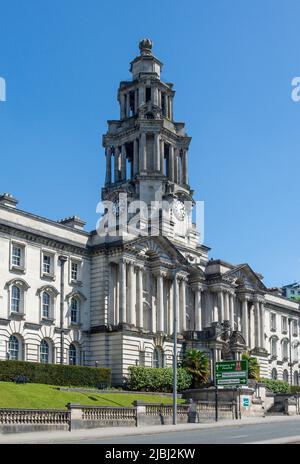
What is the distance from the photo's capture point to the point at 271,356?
94125 mm

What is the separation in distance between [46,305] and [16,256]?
5.34 metres

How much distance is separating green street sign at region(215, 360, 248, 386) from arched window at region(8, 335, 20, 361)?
17.0 m

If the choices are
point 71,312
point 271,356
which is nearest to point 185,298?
point 71,312

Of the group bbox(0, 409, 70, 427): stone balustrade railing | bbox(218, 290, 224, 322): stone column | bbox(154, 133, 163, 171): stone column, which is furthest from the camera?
bbox(154, 133, 163, 171): stone column

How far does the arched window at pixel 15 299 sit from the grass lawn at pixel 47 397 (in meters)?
8.74

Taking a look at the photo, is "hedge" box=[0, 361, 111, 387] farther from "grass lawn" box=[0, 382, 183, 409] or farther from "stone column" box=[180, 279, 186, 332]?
"stone column" box=[180, 279, 186, 332]

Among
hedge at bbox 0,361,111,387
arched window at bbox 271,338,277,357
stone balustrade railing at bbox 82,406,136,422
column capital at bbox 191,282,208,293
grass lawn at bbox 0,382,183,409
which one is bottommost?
stone balustrade railing at bbox 82,406,136,422

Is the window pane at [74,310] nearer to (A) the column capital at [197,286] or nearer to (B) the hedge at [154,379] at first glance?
(B) the hedge at [154,379]

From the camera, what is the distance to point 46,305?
2547 inches

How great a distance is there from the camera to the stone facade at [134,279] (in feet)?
207

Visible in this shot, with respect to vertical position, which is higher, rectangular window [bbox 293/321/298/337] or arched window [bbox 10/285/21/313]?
arched window [bbox 10/285/21/313]

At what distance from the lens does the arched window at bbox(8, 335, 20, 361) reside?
199ft

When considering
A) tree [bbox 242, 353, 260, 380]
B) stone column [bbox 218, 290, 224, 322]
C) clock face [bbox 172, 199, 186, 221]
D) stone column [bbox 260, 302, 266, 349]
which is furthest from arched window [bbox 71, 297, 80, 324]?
stone column [bbox 260, 302, 266, 349]
